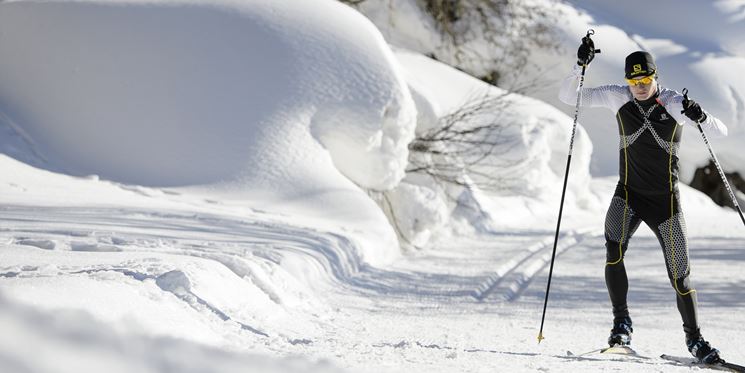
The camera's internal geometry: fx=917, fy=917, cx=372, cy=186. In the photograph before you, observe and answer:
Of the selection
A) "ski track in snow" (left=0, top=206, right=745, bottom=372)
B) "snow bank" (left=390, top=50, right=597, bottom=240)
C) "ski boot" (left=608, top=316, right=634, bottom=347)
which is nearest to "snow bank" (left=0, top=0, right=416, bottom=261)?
"snow bank" (left=390, top=50, right=597, bottom=240)

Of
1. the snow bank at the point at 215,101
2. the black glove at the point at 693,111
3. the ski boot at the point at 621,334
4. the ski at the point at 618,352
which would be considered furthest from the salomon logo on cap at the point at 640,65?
the snow bank at the point at 215,101

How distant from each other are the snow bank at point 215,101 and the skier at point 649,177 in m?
4.68

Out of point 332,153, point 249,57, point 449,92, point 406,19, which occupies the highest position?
point 406,19

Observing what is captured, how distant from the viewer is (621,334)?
5.54 m

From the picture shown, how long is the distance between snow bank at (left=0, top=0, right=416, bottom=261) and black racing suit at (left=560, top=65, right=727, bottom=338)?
4.67m

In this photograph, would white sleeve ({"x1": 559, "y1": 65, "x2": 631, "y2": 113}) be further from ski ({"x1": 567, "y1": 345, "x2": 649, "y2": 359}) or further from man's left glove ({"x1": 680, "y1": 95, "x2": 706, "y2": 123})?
ski ({"x1": 567, "y1": 345, "x2": 649, "y2": 359})

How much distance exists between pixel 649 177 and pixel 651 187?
6 cm

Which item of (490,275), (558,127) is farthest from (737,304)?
(558,127)

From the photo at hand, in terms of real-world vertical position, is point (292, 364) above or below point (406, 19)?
below

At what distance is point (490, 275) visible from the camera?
950 centimetres

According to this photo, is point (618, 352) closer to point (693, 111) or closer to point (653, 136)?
point (653, 136)

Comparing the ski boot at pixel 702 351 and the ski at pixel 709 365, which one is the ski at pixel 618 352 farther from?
the ski boot at pixel 702 351

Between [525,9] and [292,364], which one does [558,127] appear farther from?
[292,364]

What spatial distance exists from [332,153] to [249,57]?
63.6 inches
